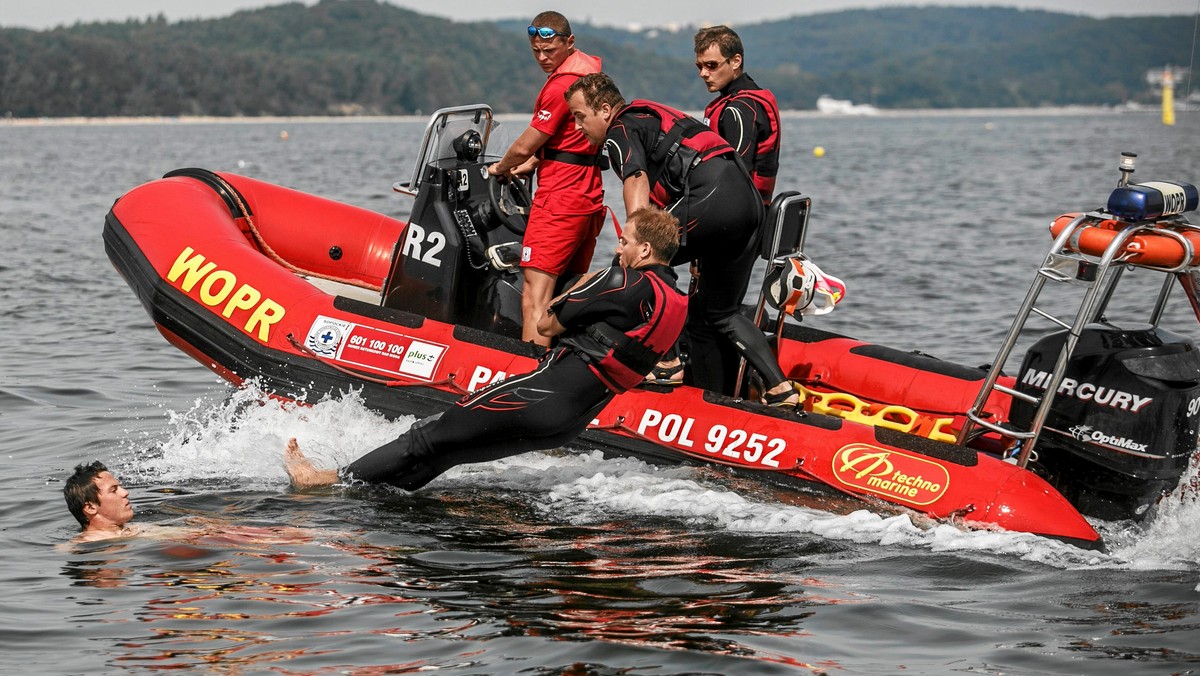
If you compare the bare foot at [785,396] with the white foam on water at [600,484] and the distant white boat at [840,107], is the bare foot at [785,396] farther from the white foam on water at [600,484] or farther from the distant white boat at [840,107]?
the distant white boat at [840,107]

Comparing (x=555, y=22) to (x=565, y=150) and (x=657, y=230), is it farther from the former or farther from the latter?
(x=657, y=230)

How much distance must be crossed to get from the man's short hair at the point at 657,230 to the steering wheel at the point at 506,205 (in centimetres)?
167

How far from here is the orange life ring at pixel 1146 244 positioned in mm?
4660

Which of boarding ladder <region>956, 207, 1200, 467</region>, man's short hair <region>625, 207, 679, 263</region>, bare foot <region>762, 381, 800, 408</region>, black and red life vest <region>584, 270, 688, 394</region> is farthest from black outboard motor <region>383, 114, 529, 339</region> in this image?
boarding ladder <region>956, 207, 1200, 467</region>

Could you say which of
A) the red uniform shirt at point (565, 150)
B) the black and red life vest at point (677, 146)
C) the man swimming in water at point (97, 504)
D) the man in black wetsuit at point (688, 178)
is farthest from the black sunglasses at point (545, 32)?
the man swimming in water at point (97, 504)

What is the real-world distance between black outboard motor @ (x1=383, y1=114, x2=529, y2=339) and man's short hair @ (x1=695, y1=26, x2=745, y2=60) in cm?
128

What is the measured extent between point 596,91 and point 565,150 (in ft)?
1.89

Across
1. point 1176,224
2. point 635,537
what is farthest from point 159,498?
point 1176,224

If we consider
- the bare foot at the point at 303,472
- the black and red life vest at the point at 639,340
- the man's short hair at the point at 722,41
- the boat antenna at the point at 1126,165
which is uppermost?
the man's short hair at the point at 722,41

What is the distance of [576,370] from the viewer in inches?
198

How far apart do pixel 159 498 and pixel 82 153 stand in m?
38.1

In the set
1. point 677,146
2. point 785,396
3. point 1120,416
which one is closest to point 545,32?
point 677,146

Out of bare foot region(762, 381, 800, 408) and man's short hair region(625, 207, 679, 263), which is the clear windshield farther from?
bare foot region(762, 381, 800, 408)

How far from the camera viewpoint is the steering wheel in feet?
21.2
